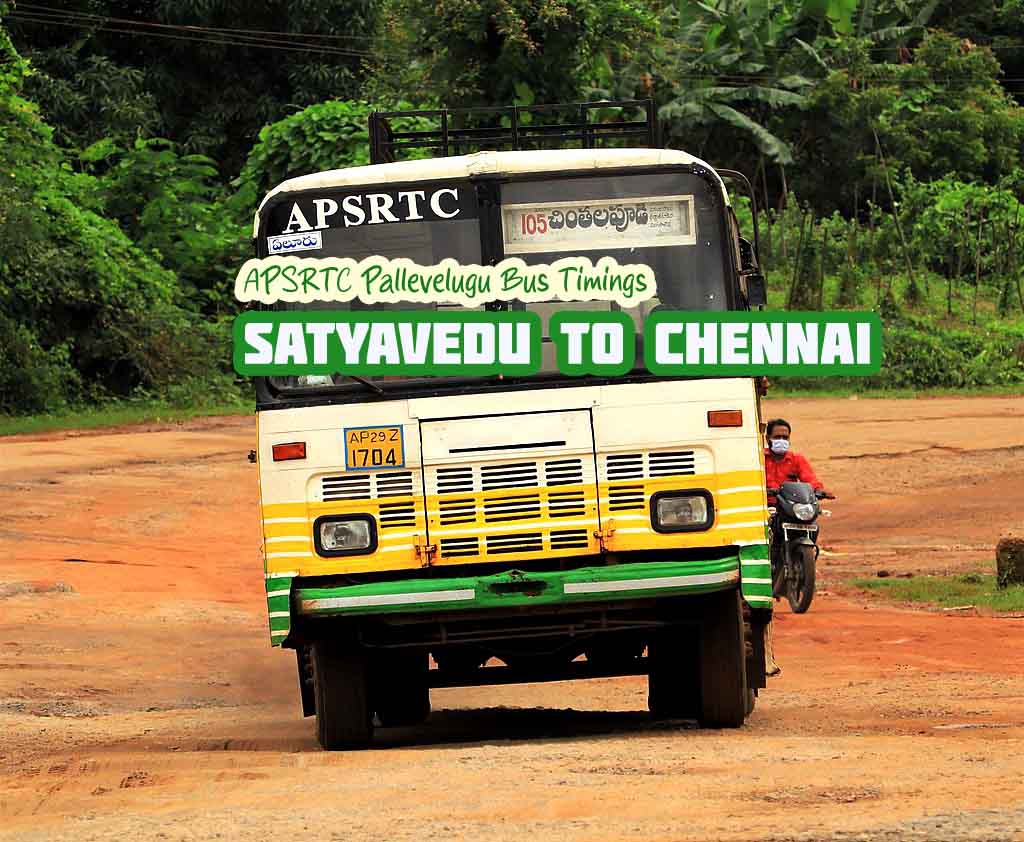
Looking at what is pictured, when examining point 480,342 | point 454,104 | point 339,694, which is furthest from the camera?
point 454,104

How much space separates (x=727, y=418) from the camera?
26.2 feet

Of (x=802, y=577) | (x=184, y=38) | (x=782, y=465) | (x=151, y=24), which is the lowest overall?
(x=802, y=577)

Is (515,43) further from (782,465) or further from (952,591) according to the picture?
(952,591)

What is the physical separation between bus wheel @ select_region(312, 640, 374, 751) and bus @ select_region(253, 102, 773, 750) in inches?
1.6

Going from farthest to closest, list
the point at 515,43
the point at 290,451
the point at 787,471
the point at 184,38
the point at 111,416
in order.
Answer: the point at 184,38 < the point at 515,43 < the point at 111,416 < the point at 787,471 < the point at 290,451

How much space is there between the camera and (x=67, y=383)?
3378 cm

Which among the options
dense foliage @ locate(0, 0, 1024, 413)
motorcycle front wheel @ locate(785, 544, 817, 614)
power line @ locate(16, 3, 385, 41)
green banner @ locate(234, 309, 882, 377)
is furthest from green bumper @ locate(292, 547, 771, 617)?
power line @ locate(16, 3, 385, 41)

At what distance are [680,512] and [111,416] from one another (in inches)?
1004

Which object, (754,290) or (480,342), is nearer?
(480,342)

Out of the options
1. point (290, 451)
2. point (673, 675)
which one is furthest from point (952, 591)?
point (290, 451)

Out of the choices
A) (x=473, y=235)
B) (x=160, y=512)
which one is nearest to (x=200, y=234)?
(x=160, y=512)

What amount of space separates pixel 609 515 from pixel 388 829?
265cm

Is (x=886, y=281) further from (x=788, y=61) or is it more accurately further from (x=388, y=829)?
(x=388, y=829)

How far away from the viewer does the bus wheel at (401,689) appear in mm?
9266
